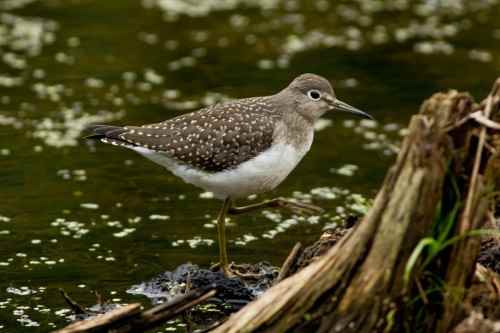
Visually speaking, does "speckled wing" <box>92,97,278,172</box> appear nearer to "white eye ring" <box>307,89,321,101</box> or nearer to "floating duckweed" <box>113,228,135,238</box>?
"white eye ring" <box>307,89,321,101</box>

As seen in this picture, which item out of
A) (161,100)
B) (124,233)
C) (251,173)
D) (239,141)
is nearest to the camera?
(251,173)

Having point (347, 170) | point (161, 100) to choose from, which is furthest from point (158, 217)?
point (161, 100)

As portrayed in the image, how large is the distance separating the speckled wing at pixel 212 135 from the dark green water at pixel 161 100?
1.34m

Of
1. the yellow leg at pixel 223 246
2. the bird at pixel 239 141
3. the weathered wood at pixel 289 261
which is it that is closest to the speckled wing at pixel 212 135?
the bird at pixel 239 141

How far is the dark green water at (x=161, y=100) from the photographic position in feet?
38.9

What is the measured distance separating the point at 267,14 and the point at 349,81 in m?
3.92

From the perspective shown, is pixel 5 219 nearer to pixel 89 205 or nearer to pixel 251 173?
pixel 89 205

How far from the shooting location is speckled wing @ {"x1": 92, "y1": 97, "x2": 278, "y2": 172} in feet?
35.4

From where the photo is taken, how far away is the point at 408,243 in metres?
7.30

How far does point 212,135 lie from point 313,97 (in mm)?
1214

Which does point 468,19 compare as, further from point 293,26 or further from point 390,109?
point 390,109

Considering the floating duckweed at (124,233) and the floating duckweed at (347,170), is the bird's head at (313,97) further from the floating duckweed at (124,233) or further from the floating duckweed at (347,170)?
the floating duckweed at (347,170)

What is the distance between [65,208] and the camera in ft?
43.6

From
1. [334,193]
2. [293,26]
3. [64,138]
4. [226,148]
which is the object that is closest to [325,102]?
[226,148]
